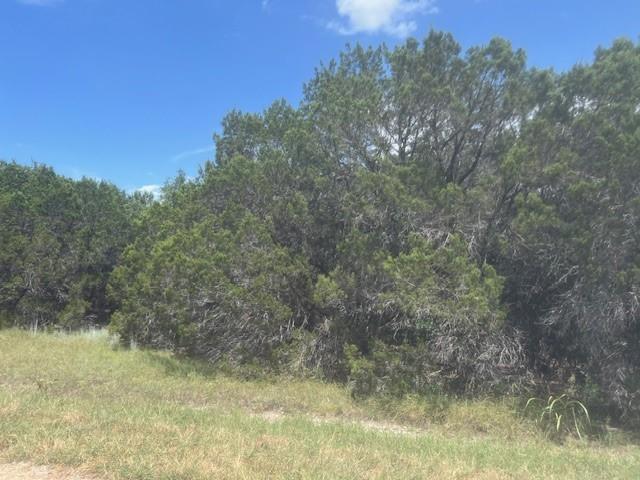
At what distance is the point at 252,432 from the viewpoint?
5.93 m

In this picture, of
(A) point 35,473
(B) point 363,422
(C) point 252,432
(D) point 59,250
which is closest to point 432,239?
(B) point 363,422

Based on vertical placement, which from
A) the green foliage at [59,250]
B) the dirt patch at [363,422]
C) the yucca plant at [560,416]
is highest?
the green foliage at [59,250]

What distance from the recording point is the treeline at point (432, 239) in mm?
8836

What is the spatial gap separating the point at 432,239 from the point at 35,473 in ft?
24.2

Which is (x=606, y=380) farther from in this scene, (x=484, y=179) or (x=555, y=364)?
(x=484, y=179)

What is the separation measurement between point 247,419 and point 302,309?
15.7 ft

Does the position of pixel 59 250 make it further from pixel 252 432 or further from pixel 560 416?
pixel 560 416

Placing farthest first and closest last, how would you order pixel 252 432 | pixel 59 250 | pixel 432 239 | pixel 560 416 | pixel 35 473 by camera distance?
pixel 59 250, pixel 432 239, pixel 560 416, pixel 252 432, pixel 35 473

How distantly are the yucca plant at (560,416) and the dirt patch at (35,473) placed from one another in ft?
22.7

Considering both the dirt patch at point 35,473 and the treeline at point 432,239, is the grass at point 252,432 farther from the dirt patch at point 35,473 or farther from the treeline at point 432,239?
the treeline at point 432,239

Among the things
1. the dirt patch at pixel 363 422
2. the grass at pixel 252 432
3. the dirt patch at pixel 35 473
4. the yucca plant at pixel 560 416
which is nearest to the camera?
the dirt patch at pixel 35 473

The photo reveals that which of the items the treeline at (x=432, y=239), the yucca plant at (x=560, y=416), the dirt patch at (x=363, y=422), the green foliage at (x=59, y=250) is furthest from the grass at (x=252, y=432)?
the green foliage at (x=59, y=250)

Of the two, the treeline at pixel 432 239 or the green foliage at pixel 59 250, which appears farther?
the green foliage at pixel 59 250

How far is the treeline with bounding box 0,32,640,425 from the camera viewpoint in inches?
348
